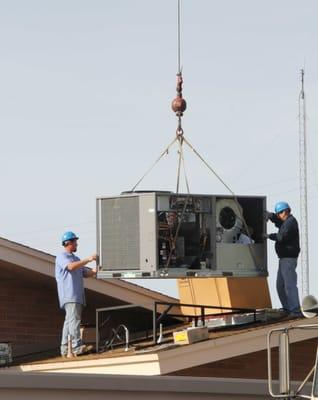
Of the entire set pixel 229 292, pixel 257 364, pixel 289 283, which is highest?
pixel 289 283

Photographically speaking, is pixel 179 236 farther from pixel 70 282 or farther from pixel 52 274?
pixel 52 274

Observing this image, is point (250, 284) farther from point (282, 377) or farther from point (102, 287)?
point (282, 377)

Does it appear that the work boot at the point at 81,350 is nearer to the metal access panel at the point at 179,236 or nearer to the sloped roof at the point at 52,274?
the sloped roof at the point at 52,274

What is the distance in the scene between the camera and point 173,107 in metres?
18.0

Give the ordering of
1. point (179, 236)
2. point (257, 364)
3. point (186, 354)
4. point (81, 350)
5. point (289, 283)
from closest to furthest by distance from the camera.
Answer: point (179, 236) < point (186, 354) < point (289, 283) < point (257, 364) < point (81, 350)

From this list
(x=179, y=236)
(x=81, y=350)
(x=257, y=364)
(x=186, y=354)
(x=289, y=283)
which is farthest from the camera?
(x=81, y=350)

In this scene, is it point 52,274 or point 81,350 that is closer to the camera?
point 81,350

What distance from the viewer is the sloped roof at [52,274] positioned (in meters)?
20.8

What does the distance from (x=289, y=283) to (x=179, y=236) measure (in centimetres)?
187

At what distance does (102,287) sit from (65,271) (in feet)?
8.03

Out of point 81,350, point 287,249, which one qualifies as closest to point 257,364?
point 287,249

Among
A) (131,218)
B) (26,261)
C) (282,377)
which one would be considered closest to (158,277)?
(131,218)

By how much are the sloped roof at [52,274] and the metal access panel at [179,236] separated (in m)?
2.95

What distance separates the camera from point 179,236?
17.8 meters
